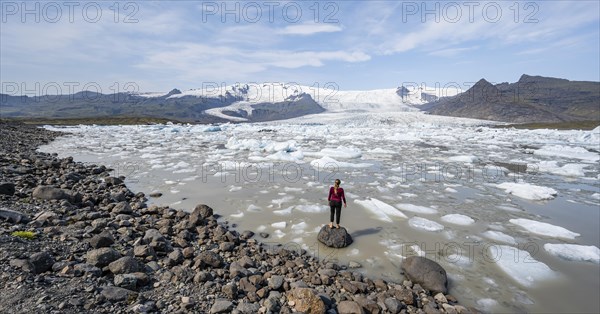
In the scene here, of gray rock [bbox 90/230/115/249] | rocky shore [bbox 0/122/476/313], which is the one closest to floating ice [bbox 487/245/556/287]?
rocky shore [bbox 0/122/476/313]

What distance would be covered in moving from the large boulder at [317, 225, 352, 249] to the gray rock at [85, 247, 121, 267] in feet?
10.6

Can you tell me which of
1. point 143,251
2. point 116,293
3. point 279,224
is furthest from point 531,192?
point 116,293

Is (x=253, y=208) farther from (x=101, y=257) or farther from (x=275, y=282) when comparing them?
(x=101, y=257)

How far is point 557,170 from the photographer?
1367cm

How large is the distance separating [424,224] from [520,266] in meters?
1.89

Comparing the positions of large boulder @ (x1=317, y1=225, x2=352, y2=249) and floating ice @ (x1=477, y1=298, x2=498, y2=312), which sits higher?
large boulder @ (x1=317, y1=225, x2=352, y2=249)

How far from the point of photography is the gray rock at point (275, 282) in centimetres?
396

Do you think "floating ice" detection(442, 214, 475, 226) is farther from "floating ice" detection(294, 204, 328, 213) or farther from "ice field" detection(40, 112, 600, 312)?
"floating ice" detection(294, 204, 328, 213)

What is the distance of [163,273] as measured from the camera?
4020 mm

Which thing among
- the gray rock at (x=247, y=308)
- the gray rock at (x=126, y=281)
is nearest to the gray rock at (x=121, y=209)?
the gray rock at (x=126, y=281)

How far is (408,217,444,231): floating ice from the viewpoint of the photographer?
20.9 ft

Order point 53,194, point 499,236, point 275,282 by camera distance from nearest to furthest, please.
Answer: point 275,282
point 499,236
point 53,194

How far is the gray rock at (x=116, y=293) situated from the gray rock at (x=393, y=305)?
117 inches

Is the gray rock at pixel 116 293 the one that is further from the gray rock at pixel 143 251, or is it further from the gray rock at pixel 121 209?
the gray rock at pixel 121 209
